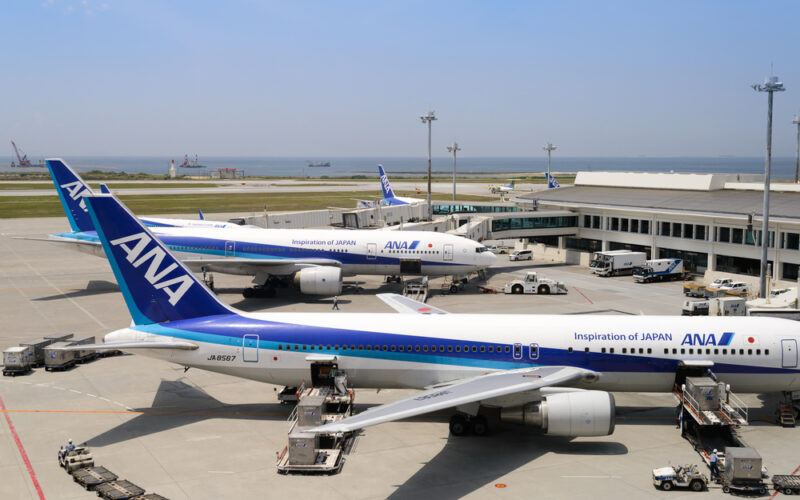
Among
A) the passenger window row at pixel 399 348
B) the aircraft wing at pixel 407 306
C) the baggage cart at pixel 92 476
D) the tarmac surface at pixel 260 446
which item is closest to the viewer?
the baggage cart at pixel 92 476

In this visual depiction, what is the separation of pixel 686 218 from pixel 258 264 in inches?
1488

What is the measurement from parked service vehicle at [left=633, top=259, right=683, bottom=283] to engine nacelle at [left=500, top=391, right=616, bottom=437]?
38.1m

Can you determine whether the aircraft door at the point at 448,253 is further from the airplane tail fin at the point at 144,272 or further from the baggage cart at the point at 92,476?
the baggage cart at the point at 92,476

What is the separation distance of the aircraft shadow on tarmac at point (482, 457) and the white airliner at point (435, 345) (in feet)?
3.33

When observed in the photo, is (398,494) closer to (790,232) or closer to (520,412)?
(520,412)

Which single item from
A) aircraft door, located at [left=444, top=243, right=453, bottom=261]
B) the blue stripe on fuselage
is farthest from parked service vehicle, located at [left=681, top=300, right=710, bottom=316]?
the blue stripe on fuselage

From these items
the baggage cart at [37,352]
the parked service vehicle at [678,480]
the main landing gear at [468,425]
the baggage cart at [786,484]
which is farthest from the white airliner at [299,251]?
the baggage cart at [786,484]

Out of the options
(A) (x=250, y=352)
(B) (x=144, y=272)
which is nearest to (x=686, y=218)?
(A) (x=250, y=352)

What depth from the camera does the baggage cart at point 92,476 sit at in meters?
19.8

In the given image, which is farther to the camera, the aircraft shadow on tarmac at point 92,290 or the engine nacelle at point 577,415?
the aircraft shadow on tarmac at point 92,290

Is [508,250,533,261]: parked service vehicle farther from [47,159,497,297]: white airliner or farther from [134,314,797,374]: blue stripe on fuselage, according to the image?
[134,314,797,374]: blue stripe on fuselage

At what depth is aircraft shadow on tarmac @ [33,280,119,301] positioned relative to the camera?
5009cm

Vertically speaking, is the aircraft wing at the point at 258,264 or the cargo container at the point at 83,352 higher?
the aircraft wing at the point at 258,264

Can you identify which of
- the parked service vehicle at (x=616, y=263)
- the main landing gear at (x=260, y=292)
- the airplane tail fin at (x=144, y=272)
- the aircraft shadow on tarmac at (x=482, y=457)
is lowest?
the aircraft shadow on tarmac at (x=482, y=457)
